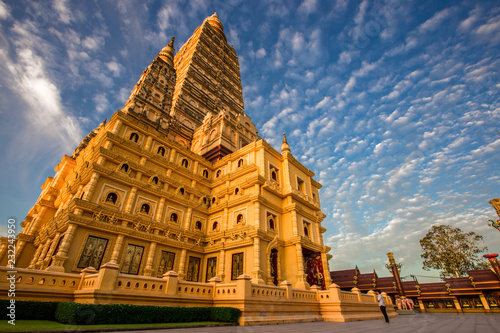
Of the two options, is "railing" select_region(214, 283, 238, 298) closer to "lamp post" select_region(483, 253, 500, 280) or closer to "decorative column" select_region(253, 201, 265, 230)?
"decorative column" select_region(253, 201, 265, 230)

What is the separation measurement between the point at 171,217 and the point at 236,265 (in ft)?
24.0

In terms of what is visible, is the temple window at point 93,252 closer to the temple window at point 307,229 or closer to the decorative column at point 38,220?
the decorative column at point 38,220

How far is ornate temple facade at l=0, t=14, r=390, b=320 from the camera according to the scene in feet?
50.6

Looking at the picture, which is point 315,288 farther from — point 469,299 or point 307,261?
point 469,299

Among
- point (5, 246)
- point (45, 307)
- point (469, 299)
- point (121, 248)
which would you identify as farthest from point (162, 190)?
point (469, 299)

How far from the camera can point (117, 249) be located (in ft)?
54.4

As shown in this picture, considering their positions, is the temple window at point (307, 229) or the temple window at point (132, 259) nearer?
the temple window at point (132, 259)

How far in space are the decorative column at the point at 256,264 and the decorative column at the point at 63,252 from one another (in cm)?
1205

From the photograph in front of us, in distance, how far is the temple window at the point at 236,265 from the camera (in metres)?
18.7

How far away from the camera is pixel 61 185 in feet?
93.8

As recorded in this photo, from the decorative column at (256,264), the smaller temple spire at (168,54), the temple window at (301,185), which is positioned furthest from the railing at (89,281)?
the smaller temple spire at (168,54)

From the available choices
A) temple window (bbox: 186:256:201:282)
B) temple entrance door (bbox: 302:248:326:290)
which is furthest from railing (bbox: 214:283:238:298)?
temple entrance door (bbox: 302:248:326:290)

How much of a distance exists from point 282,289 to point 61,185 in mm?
29805

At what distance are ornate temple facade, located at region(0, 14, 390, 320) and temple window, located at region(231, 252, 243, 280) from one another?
8 centimetres
